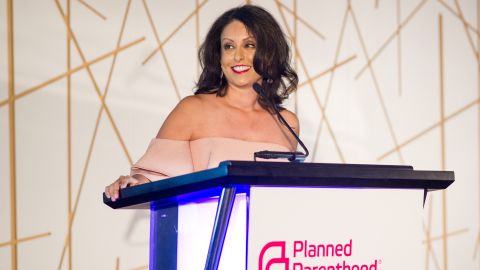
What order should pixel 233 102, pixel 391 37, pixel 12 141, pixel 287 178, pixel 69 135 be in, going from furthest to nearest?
pixel 391 37, pixel 69 135, pixel 12 141, pixel 233 102, pixel 287 178

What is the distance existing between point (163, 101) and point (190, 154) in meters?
0.91

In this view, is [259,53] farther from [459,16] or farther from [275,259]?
[459,16]

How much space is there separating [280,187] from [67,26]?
172 centimetres

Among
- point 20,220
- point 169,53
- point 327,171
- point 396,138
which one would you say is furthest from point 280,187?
point 396,138

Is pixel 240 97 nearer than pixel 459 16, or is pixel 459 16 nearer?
pixel 240 97

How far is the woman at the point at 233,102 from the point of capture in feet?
7.36

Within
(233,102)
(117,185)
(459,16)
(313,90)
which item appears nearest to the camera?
(117,185)

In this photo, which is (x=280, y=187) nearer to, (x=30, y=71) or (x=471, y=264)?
(x=30, y=71)

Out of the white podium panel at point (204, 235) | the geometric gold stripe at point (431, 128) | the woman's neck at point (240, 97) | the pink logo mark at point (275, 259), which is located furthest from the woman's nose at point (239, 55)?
the geometric gold stripe at point (431, 128)

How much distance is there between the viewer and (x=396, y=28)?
12.7 feet

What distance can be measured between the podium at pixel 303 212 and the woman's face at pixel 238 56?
768mm

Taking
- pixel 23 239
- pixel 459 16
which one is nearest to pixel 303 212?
pixel 23 239

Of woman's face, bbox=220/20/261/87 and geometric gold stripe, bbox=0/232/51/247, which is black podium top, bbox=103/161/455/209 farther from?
geometric gold stripe, bbox=0/232/51/247

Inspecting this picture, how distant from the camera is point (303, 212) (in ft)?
4.82
